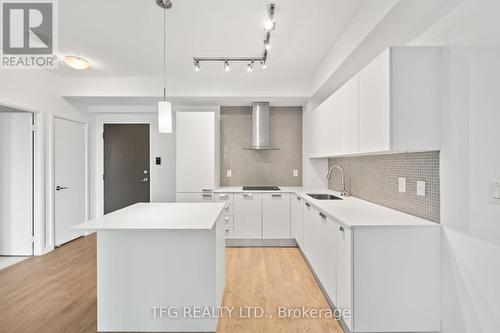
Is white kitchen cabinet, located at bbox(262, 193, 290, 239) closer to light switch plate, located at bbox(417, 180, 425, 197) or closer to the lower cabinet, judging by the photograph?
the lower cabinet

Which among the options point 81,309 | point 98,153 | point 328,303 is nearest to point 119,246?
point 81,309

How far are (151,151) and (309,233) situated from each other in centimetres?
323

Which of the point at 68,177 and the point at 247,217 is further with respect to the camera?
the point at 68,177

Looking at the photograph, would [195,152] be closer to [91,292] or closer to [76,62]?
[76,62]

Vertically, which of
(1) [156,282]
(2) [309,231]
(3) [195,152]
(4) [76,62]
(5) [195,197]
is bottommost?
(1) [156,282]

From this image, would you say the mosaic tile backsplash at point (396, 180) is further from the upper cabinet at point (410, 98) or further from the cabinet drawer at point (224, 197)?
the cabinet drawer at point (224, 197)

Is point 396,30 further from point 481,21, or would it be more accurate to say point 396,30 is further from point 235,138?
point 235,138

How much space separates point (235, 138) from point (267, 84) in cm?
113

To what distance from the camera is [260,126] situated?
14.3 ft

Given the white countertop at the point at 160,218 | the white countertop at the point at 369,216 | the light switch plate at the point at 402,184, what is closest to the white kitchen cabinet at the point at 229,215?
the white countertop at the point at 160,218

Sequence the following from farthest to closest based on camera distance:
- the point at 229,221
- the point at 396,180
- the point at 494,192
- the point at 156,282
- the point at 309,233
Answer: the point at 229,221 → the point at 309,233 → the point at 396,180 → the point at 156,282 → the point at 494,192

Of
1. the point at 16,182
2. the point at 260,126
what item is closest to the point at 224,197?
the point at 260,126

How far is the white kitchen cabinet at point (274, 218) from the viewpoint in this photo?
3.96 metres

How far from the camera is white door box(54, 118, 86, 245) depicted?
3.92 metres
